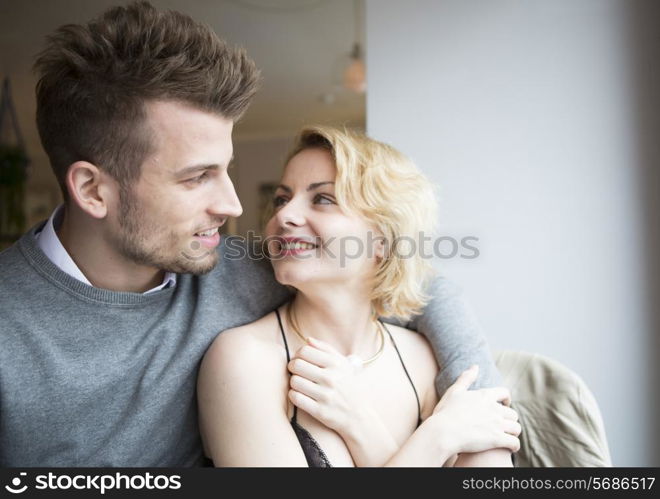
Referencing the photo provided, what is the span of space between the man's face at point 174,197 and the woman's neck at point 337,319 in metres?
0.26

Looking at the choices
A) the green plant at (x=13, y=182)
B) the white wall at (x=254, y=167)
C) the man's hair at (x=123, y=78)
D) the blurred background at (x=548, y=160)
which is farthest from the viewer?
the white wall at (x=254, y=167)

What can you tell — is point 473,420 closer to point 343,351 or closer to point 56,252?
point 343,351

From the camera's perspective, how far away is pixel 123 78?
118 cm

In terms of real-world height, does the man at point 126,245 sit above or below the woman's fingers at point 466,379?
above

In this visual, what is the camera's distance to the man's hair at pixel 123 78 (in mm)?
1174

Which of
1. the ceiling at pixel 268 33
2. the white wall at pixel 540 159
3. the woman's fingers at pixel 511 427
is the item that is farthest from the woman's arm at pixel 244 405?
the ceiling at pixel 268 33

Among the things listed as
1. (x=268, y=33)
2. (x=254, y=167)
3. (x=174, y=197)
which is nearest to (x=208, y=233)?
(x=174, y=197)

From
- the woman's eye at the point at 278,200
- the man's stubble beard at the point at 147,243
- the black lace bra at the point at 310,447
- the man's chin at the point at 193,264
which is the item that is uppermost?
the woman's eye at the point at 278,200

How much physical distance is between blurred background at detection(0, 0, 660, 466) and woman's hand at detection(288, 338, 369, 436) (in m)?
0.62

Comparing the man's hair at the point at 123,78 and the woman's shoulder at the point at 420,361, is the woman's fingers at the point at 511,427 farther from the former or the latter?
the man's hair at the point at 123,78

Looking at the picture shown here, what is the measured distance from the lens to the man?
3.66 feet

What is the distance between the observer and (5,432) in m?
1.08

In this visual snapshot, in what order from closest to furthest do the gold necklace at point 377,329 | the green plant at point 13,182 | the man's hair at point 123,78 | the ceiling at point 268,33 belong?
the man's hair at point 123,78
the gold necklace at point 377,329
the ceiling at point 268,33
the green plant at point 13,182
